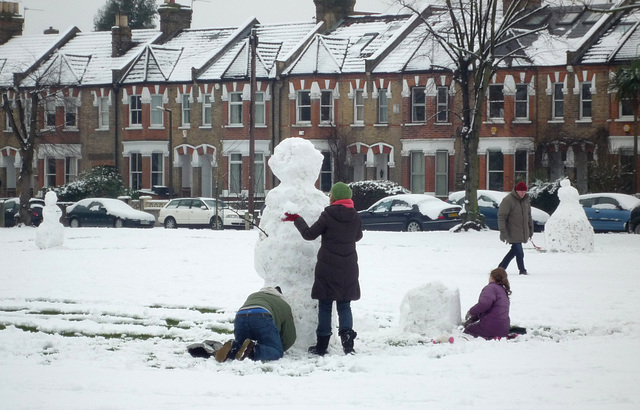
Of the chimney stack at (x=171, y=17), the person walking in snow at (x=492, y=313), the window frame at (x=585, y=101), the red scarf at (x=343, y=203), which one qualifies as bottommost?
the person walking in snow at (x=492, y=313)

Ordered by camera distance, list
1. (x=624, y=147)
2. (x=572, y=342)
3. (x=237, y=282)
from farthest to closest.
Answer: (x=624, y=147) → (x=237, y=282) → (x=572, y=342)

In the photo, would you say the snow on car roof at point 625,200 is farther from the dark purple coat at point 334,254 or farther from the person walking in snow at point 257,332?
the person walking in snow at point 257,332

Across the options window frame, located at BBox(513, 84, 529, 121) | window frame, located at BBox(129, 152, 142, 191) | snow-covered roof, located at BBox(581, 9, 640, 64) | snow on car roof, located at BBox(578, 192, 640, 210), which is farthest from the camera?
window frame, located at BBox(129, 152, 142, 191)

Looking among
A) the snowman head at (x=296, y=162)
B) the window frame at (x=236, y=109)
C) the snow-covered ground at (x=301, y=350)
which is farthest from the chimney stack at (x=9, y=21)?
the snowman head at (x=296, y=162)

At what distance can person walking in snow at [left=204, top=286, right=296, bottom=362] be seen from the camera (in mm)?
10727

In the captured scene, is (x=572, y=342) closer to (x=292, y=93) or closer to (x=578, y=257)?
(x=578, y=257)

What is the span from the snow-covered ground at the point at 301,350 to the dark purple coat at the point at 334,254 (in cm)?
72

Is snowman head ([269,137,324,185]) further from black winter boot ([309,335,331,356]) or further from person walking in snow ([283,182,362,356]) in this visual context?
black winter boot ([309,335,331,356])

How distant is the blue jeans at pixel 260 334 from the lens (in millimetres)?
10727

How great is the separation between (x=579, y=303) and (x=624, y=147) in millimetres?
31240

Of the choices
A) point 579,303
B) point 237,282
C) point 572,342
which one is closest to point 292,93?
point 237,282

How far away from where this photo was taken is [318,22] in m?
55.2

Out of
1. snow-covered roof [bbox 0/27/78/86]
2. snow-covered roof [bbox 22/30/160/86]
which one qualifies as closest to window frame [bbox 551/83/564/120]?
snow-covered roof [bbox 22/30/160/86]

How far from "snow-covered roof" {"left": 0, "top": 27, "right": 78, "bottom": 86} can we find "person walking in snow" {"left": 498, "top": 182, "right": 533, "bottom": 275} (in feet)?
145
